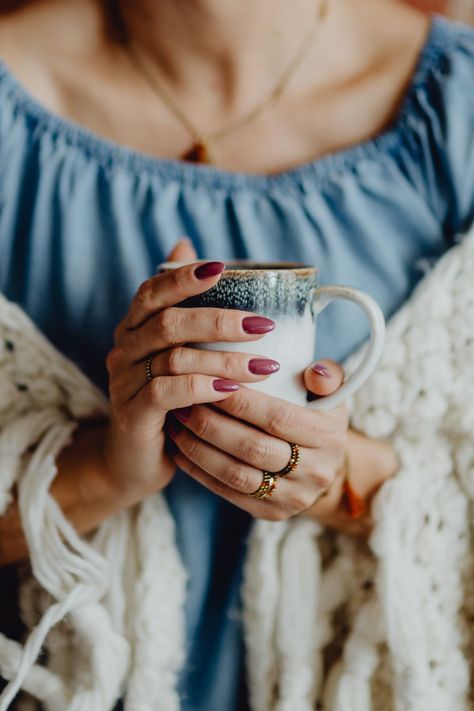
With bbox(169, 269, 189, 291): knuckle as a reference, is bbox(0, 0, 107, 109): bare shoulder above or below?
above

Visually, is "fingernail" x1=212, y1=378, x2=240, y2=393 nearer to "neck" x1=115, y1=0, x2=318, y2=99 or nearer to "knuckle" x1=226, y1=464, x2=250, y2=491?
"knuckle" x1=226, y1=464, x2=250, y2=491

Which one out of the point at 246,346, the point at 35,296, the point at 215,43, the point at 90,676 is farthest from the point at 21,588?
the point at 215,43

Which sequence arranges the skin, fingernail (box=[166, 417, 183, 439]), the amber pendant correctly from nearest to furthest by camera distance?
fingernail (box=[166, 417, 183, 439]) → the skin → the amber pendant

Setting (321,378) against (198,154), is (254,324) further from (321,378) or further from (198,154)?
(198,154)

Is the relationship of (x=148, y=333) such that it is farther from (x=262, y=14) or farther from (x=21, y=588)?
(x=262, y=14)

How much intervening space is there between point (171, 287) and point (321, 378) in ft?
0.45

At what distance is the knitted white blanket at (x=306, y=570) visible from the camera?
2.23 feet

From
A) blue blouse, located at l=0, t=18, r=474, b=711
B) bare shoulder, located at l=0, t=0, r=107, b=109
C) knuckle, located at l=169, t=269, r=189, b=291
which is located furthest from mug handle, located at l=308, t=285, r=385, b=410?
bare shoulder, located at l=0, t=0, r=107, b=109

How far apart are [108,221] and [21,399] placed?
218mm

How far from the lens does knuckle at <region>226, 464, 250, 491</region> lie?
0.58 meters

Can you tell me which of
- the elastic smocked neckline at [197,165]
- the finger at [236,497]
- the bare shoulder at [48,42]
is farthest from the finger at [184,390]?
the bare shoulder at [48,42]

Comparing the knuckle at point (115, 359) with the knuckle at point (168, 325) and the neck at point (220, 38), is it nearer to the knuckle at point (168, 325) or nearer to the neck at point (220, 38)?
the knuckle at point (168, 325)

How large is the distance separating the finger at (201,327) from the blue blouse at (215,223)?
25 centimetres

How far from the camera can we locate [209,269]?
0.49m
